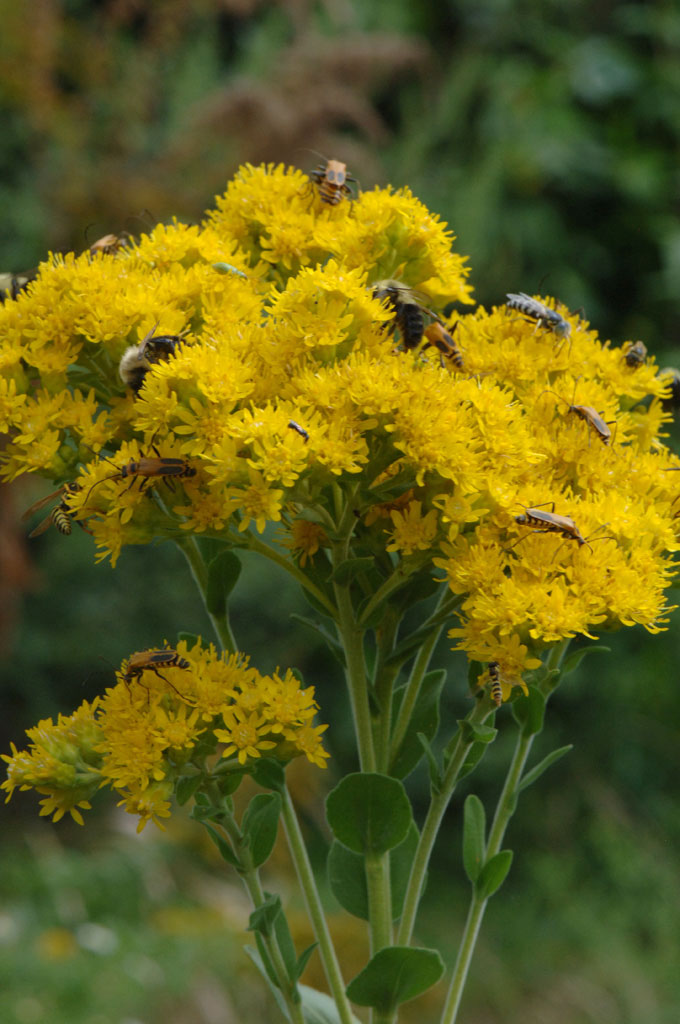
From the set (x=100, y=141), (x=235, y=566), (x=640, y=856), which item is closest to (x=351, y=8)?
(x=100, y=141)

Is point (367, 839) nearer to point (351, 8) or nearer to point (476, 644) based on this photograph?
point (476, 644)

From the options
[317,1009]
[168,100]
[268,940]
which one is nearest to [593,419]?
[268,940]

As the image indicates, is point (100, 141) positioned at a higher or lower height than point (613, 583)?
higher

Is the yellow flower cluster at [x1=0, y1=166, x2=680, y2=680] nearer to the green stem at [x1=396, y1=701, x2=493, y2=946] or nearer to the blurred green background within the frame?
the green stem at [x1=396, y1=701, x2=493, y2=946]

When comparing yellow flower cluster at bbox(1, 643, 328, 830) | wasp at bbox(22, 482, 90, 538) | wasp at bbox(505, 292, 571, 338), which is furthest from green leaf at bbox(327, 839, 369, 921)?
wasp at bbox(505, 292, 571, 338)

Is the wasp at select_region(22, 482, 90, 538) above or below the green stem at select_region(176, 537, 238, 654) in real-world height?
above

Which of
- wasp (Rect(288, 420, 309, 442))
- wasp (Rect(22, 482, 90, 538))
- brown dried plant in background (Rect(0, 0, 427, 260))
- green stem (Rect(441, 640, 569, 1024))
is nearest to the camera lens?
wasp (Rect(288, 420, 309, 442))
